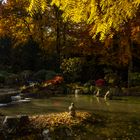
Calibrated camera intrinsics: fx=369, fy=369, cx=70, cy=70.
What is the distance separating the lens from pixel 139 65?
30344 mm

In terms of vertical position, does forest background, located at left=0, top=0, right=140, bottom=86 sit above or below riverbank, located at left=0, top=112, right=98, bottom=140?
above

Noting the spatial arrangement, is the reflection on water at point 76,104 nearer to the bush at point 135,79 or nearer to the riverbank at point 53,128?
the riverbank at point 53,128

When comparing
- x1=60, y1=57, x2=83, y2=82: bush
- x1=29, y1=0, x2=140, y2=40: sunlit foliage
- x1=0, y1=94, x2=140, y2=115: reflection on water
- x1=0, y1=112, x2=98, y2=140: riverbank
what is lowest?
x1=0, y1=112, x2=98, y2=140: riverbank

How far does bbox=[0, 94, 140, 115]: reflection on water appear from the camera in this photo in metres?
17.0

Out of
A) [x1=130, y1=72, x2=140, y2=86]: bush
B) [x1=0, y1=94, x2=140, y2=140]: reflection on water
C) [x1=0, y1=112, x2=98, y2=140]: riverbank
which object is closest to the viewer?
[x1=0, y1=112, x2=98, y2=140]: riverbank

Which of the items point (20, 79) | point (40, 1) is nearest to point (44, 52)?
point (20, 79)

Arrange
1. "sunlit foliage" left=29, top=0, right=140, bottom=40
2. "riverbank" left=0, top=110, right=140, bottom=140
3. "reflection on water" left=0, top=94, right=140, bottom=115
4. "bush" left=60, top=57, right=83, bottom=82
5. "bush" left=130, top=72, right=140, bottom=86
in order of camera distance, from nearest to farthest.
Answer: "sunlit foliage" left=29, top=0, right=140, bottom=40 < "riverbank" left=0, top=110, right=140, bottom=140 < "reflection on water" left=0, top=94, right=140, bottom=115 < "bush" left=130, top=72, right=140, bottom=86 < "bush" left=60, top=57, right=83, bottom=82

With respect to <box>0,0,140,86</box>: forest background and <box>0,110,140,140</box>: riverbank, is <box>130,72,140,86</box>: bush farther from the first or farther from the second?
<box>0,110,140,140</box>: riverbank

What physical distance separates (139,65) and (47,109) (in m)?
14.8

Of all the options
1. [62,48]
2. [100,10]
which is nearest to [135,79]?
[62,48]

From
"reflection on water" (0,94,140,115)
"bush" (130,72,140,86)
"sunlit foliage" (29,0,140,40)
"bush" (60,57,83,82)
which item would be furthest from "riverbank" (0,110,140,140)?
"bush" (60,57,83,82)

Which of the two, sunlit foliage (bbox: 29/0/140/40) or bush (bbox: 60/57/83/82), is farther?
bush (bbox: 60/57/83/82)

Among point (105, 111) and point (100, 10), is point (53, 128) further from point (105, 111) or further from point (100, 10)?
point (100, 10)

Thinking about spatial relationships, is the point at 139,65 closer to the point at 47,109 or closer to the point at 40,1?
the point at 47,109
